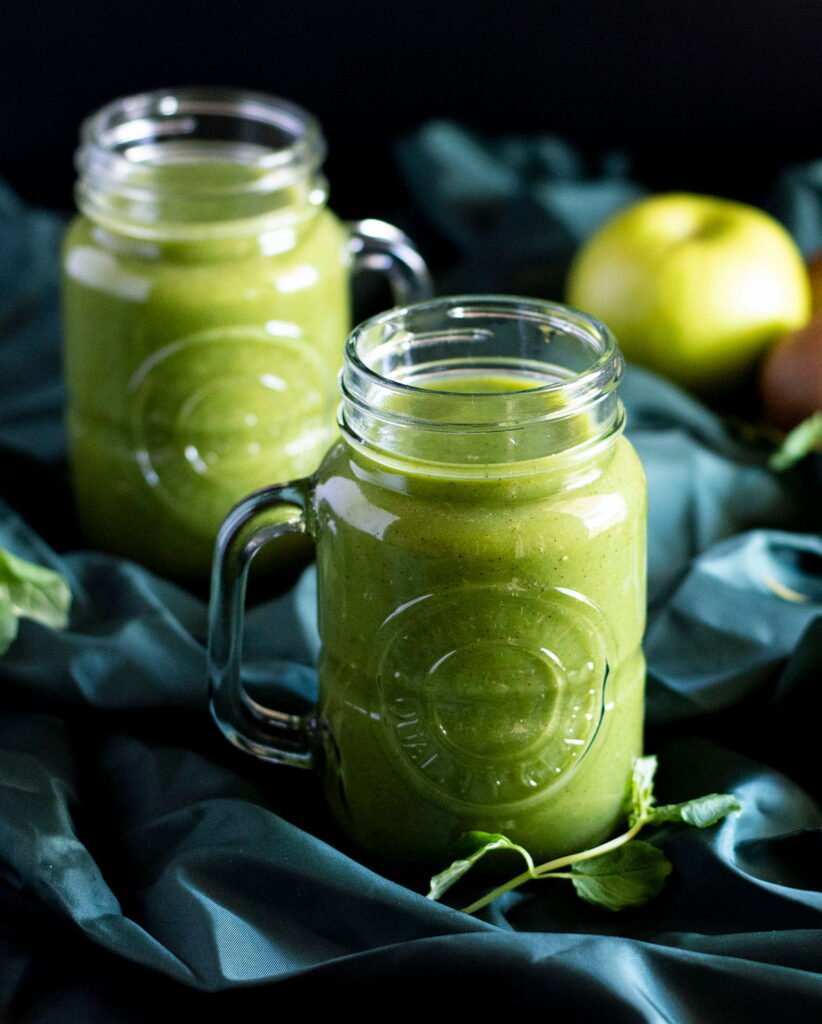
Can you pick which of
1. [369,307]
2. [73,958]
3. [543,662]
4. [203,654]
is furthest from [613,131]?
[73,958]

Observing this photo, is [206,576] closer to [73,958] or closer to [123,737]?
[123,737]

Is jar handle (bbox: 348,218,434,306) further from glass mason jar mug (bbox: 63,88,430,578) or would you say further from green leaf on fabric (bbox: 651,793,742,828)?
green leaf on fabric (bbox: 651,793,742,828)

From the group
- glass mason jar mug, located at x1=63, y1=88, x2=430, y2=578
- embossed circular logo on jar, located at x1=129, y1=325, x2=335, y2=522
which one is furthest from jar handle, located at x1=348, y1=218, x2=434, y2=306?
embossed circular logo on jar, located at x1=129, y1=325, x2=335, y2=522

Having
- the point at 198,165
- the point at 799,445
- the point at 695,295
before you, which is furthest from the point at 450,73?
the point at 799,445

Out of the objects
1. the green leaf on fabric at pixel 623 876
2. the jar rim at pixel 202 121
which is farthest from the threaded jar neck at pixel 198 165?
the green leaf on fabric at pixel 623 876

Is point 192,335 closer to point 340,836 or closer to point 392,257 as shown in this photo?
point 392,257

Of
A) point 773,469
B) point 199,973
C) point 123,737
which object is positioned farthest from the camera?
point 773,469
